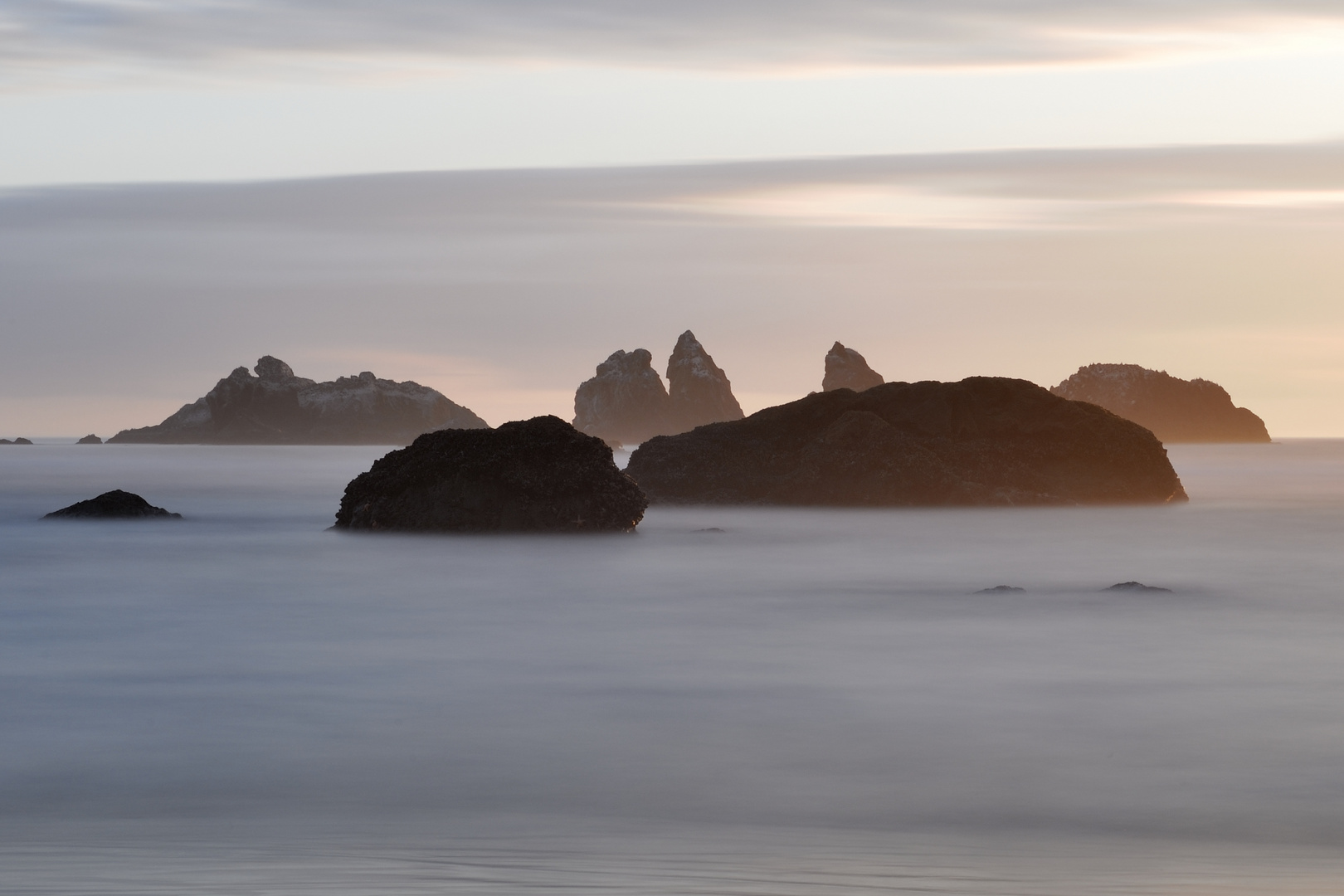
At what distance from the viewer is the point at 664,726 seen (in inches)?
682

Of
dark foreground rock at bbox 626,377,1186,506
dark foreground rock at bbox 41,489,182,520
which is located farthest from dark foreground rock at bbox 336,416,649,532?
dark foreground rock at bbox 626,377,1186,506

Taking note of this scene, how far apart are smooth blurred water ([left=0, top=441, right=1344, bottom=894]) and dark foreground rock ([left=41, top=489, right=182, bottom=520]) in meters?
12.7

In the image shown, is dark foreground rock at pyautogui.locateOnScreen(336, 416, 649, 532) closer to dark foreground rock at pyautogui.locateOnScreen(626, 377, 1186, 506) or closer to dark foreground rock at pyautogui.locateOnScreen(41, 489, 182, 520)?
dark foreground rock at pyautogui.locateOnScreen(41, 489, 182, 520)

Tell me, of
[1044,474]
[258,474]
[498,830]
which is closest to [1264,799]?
[498,830]

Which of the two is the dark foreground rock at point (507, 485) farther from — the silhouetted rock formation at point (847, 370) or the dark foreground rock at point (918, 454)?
the silhouetted rock formation at point (847, 370)

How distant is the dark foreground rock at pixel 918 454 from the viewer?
2457 inches

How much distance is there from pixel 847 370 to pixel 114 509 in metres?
106

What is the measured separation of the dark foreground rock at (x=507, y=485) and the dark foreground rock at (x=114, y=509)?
32.7ft

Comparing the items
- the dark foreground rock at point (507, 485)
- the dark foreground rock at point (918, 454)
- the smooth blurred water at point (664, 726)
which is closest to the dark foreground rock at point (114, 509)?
the dark foreground rock at point (507, 485)

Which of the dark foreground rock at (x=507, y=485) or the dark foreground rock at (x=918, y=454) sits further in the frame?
the dark foreground rock at (x=918, y=454)

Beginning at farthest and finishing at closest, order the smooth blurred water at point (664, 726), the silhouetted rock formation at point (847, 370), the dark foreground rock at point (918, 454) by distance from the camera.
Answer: the silhouetted rock formation at point (847, 370)
the dark foreground rock at point (918, 454)
the smooth blurred water at point (664, 726)

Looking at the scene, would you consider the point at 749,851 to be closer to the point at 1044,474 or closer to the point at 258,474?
the point at 1044,474

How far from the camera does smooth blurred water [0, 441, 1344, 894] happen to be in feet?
36.2

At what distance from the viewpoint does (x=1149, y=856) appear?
36.9ft
